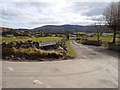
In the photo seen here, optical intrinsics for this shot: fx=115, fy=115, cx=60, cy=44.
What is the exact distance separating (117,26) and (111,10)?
455cm

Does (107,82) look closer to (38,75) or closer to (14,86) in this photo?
(38,75)

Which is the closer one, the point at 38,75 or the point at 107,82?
the point at 107,82

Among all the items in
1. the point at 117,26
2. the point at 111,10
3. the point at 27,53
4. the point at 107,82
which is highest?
the point at 111,10

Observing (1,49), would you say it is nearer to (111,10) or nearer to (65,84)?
(65,84)

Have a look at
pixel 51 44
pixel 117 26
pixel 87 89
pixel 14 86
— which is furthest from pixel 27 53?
pixel 117 26

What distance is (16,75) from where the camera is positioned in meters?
8.47

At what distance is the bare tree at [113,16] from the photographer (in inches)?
1020

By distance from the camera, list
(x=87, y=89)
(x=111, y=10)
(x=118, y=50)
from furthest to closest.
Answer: (x=111, y=10), (x=118, y=50), (x=87, y=89)

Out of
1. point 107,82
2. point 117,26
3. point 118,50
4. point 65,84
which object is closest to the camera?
point 65,84

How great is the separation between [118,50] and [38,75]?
18828 millimetres

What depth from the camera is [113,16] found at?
87.6 ft

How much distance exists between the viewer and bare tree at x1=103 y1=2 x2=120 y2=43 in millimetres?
25919

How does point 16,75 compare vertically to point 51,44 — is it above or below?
below

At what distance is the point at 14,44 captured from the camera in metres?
16.1
